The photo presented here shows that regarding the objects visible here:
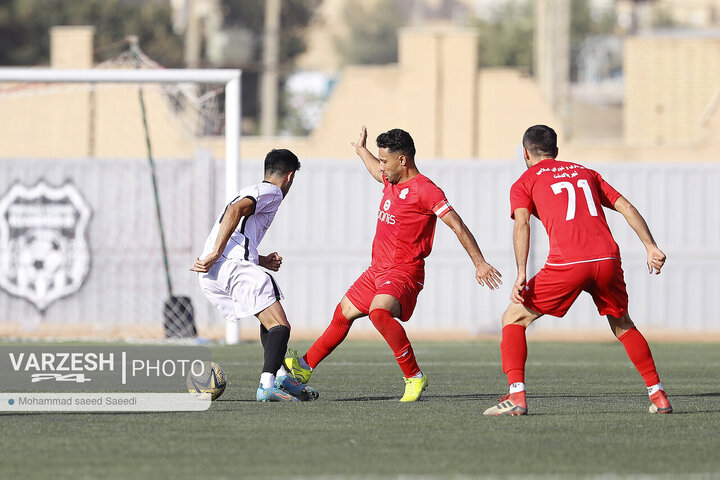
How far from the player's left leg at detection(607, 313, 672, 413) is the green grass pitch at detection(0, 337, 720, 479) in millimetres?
118

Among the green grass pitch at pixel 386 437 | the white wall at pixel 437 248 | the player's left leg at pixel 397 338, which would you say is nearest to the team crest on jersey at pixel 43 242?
the white wall at pixel 437 248

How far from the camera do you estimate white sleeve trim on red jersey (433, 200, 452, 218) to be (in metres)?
9.45

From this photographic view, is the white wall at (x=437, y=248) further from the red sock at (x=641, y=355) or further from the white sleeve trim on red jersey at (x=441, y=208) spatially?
the red sock at (x=641, y=355)

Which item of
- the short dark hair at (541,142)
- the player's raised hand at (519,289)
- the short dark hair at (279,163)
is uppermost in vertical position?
the short dark hair at (541,142)

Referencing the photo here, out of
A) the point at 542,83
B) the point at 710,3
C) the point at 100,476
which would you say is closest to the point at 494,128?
the point at 542,83

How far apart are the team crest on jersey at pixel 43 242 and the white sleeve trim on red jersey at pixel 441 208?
39.1 feet

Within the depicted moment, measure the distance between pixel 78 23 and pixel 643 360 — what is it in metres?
50.7

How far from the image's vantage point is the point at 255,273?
378 inches

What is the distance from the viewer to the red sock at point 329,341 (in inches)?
391

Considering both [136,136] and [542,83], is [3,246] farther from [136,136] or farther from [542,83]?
[542,83]

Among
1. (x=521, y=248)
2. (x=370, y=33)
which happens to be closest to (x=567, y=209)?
(x=521, y=248)

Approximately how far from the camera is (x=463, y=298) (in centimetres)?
1980

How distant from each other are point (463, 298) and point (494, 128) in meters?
15.2

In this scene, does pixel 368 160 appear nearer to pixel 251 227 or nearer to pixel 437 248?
pixel 251 227
